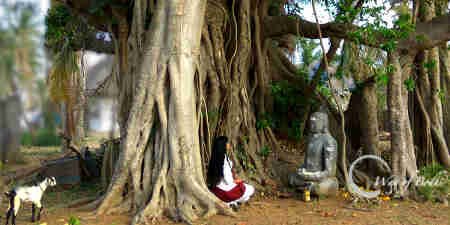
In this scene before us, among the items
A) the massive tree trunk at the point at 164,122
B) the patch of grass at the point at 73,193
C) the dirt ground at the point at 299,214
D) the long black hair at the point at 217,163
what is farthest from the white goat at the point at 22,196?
the long black hair at the point at 217,163

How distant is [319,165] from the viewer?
6.75 metres

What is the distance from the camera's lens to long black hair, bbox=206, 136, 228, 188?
6.05m

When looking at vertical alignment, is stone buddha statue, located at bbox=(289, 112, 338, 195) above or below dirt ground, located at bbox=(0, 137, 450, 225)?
above

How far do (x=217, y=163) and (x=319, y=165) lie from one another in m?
1.60

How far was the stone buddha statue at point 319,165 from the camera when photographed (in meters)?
6.59

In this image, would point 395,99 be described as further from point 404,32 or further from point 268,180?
point 268,180

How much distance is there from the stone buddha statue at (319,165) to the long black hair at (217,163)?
4.26ft

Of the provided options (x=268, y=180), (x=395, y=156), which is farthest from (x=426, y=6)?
(x=268, y=180)

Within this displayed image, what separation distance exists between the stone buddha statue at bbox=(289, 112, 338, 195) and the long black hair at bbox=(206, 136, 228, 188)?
1.30 m

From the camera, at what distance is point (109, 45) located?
33.0 ft

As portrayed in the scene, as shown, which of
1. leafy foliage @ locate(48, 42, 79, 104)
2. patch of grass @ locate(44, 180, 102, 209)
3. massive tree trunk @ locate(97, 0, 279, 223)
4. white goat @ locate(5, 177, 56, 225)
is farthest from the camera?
leafy foliage @ locate(48, 42, 79, 104)

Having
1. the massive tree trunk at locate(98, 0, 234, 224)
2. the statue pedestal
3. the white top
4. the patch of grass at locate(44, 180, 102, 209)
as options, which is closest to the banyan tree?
the massive tree trunk at locate(98, 0, 234, 224)

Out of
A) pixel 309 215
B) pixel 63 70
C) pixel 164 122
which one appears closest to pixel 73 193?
pixel 63 70

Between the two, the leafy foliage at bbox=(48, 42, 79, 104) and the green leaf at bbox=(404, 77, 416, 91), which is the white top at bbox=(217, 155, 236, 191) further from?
the leafy foliage at bbox=(48, 42, 79, 104)
